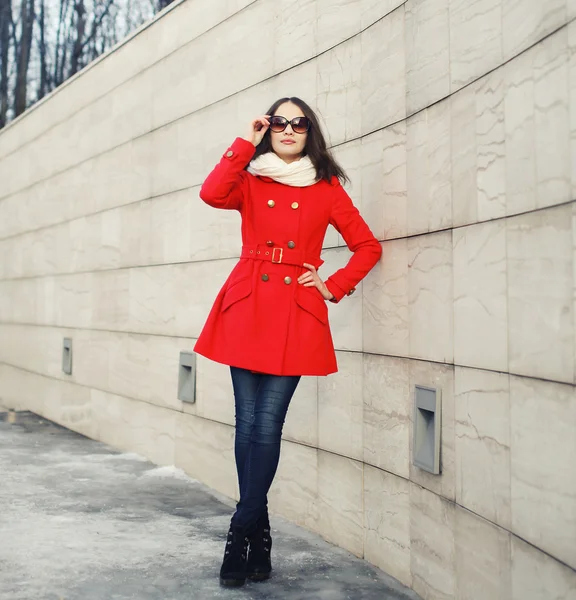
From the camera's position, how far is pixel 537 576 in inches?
130

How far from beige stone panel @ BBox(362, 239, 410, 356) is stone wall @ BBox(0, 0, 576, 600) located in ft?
0.04

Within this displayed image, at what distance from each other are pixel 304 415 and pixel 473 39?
2.37 metres

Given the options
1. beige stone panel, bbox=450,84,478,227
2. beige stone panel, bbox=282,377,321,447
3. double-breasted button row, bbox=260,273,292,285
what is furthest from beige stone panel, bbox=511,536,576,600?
beige stone panel, bbox=282,377,321,447

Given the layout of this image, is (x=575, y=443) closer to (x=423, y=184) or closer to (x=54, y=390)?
(x=423, y=184)

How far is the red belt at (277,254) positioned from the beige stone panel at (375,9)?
4.13 feet

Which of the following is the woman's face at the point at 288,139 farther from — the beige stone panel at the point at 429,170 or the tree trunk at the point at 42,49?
the tree trunk at the point at 42,49

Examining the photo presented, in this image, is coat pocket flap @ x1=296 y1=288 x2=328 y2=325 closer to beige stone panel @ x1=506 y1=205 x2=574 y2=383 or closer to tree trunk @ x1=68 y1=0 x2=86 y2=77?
beige stone panel @ x1=506 y1=205 x2=574 y2=383

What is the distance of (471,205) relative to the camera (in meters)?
3.92

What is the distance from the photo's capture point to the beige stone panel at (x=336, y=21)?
513 cm

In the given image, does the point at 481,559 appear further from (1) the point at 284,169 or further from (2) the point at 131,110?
(2) the point at 131,110

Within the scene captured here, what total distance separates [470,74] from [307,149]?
0.87 meters

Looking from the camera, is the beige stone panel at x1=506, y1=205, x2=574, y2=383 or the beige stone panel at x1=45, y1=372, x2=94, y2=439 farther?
the beige stone panel at x1=45, y1=372, x2=94, y2=439

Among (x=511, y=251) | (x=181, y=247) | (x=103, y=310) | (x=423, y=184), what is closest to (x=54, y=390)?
(x=103, y=310)

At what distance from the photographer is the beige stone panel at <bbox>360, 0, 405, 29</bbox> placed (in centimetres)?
475
